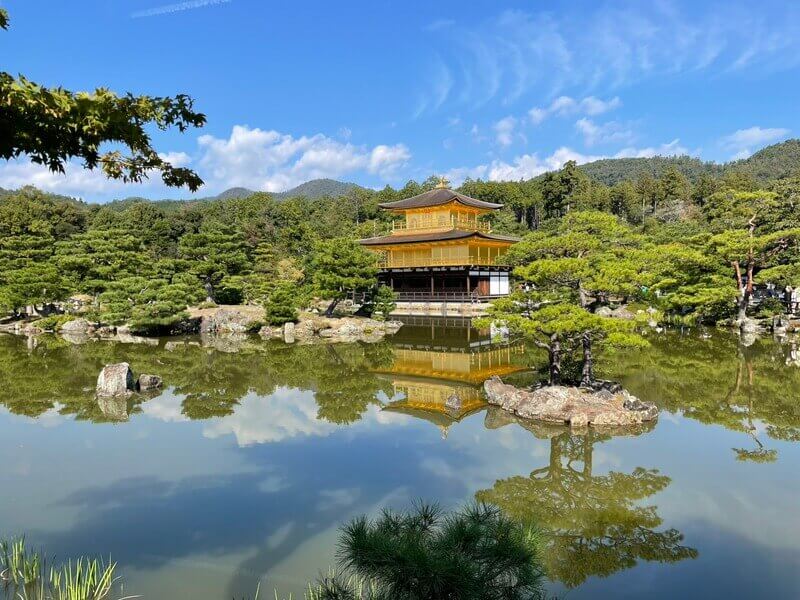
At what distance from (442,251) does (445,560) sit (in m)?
28.3

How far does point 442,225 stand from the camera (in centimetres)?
3238

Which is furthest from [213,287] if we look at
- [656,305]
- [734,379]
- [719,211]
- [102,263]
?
[719,211]

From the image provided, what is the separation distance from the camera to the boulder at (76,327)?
75.0 ft

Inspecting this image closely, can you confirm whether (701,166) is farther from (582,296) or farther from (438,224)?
(582,296)

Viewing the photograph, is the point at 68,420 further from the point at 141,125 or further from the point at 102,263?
the point at 102,263

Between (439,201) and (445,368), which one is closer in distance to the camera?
(445,368)

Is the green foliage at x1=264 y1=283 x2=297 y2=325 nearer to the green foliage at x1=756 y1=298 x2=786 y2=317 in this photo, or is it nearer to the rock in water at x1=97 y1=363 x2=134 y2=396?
the rock in water at x1=97 y1=363 x2=134 y2=396

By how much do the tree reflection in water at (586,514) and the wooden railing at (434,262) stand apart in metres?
21.3

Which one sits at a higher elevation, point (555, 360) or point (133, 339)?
point (555, 360)

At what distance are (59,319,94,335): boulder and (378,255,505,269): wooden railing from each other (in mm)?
15422

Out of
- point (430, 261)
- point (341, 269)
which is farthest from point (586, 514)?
point (430, 261)

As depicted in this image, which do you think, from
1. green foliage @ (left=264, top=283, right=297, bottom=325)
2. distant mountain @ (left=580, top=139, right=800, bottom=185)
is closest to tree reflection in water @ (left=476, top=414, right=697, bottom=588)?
green foliage @ (left=264, top=283, right=297, bottom=325)

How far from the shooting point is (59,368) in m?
14.8

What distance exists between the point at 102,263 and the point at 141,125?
2541cm
